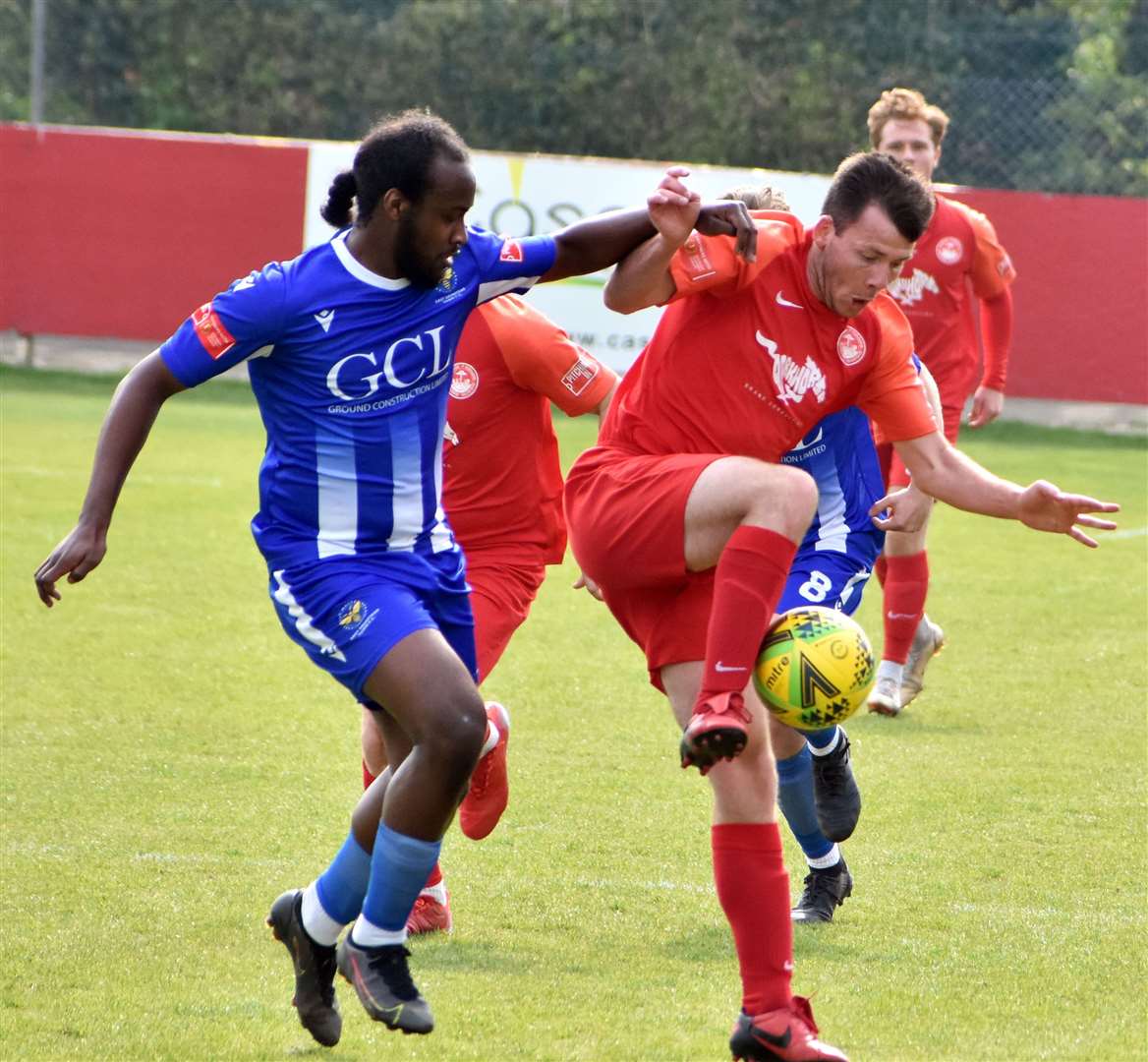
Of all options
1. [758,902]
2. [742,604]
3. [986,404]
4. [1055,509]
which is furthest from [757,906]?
[986,404]

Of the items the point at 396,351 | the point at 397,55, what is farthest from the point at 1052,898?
the point at 397,55

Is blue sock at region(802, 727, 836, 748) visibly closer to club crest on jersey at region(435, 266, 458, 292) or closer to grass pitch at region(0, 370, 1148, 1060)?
grass pitch at region(0, 370, 1148, 1060)

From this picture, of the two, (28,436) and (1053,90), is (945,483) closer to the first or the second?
(28,436)

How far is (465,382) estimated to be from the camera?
5.49 meters

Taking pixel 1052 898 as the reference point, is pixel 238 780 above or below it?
below

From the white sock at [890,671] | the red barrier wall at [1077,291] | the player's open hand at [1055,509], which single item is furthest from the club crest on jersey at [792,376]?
the red barrier wall at [1077,291]

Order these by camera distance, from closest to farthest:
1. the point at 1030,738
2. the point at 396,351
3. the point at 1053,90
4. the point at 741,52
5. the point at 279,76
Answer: the point at 396,351
the point at 1030,738
the point at 1053,90
the point at 741,52
the point at 279,76

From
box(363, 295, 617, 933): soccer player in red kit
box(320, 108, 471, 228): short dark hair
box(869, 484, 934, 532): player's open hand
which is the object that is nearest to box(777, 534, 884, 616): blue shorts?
box(869, 484, 934, 532): player's open hand

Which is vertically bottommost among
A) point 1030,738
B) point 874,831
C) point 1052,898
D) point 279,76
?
point 279,76

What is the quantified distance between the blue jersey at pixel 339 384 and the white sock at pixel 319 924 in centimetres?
78

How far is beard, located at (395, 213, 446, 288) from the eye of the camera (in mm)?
4125

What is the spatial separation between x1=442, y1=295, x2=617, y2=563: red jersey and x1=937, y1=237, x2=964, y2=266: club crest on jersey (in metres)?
3.92

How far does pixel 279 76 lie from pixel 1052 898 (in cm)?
2089

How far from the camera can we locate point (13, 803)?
6043 mm
